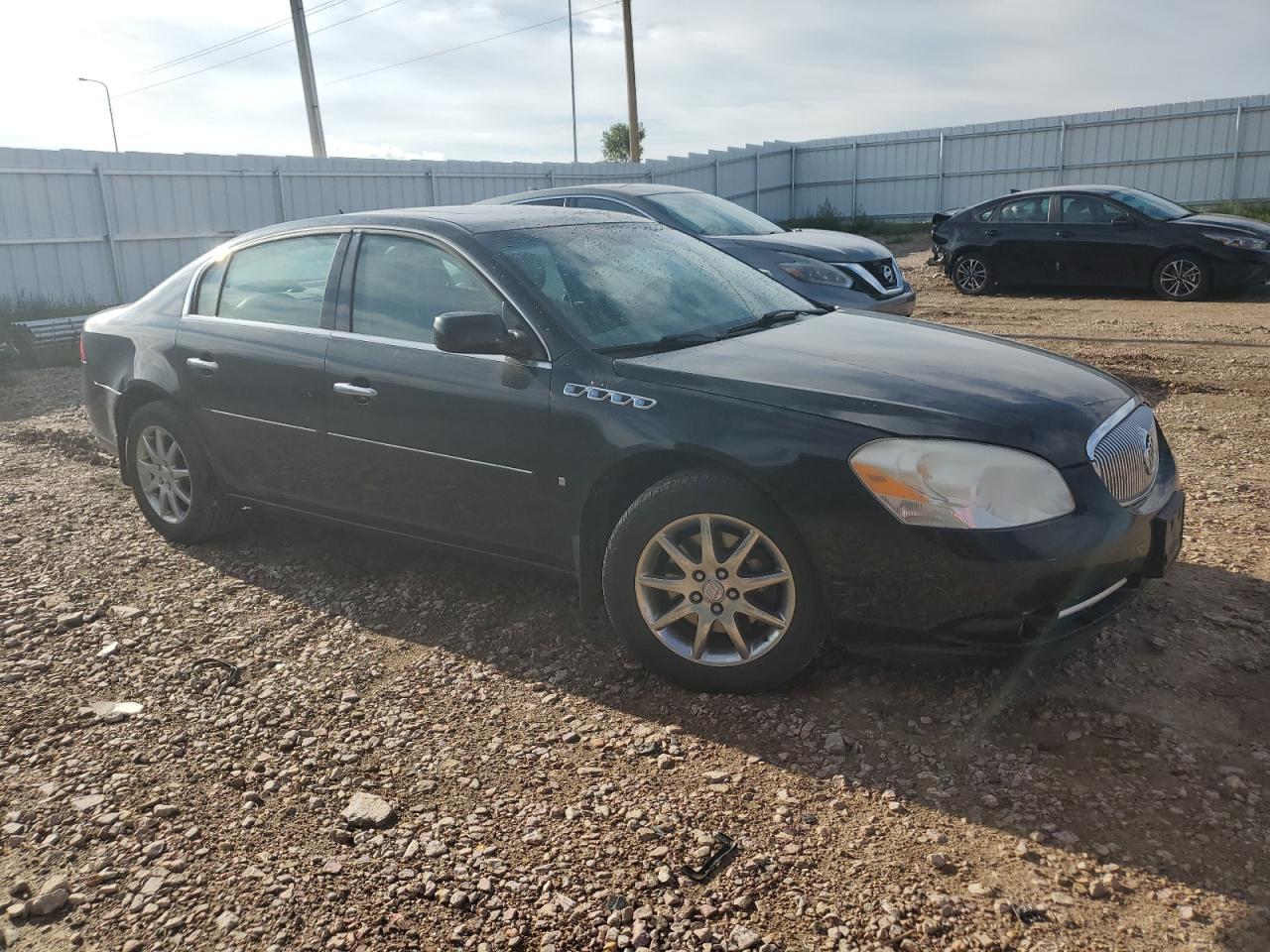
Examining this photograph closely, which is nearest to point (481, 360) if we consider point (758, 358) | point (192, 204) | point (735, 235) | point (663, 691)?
point (758, 358)

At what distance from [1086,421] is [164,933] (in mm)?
3012

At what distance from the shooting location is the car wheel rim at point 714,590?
3369mm

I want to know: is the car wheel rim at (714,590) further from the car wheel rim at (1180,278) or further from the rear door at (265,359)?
the car wheel rim at (1180,278)

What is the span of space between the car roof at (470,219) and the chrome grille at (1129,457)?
2332 millimetres

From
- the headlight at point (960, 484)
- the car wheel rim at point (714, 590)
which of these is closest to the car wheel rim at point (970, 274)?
the headlight at point (960, 484)

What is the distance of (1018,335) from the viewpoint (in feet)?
36.9

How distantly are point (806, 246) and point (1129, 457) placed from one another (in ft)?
20.8

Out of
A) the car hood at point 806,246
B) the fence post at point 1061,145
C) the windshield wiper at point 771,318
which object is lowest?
the windshield wiper at point 771,318

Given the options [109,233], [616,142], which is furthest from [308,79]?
[616,142]

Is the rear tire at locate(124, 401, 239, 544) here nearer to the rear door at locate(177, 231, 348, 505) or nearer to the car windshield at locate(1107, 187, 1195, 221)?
the rear door at locate(177, 231, 348, 505)

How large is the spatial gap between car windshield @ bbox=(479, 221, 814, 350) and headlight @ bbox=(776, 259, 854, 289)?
4.39 meters

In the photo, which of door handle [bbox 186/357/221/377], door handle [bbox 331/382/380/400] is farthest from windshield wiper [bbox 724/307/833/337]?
door handle [bbox 186/357/221/377]

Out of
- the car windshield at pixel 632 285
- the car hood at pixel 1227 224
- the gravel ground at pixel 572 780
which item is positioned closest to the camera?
the gravel ground at pixel 572 780

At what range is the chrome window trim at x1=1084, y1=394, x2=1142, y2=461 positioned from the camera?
3320mm
